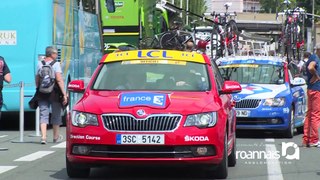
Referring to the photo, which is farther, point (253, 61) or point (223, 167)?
point (253, 61)

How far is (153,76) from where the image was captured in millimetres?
10156

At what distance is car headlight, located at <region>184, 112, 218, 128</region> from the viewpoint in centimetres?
897

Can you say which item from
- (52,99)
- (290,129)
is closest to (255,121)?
(290,129)

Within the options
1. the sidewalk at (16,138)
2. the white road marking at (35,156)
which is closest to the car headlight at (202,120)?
the white road marking at (35,156)

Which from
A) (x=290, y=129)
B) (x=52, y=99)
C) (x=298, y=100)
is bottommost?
(x=290, y=129)

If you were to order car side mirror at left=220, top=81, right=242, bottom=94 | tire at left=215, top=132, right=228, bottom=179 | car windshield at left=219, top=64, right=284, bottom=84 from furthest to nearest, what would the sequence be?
car windshield at left=219, top=64, right=284, bottom=84, car side mirror at left=220, top=81, right=242, bottom=94, tire at left=215, top=132, right=228, bottom=179

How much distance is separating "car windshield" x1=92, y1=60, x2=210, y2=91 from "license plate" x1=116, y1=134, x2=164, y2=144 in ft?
3.92

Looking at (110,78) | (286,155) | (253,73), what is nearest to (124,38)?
(253,73)

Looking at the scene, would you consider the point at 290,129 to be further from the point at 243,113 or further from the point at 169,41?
the point at 169,41

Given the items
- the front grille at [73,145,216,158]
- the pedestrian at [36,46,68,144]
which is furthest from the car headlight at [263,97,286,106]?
the front grille at [73,145,216,158]

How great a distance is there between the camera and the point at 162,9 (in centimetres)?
3428

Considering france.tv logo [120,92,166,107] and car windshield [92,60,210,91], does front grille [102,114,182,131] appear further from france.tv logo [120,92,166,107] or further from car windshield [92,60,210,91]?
car windshield [92,60,210,91]

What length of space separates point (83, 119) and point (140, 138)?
0.78 metres

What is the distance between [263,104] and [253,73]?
1.47m
